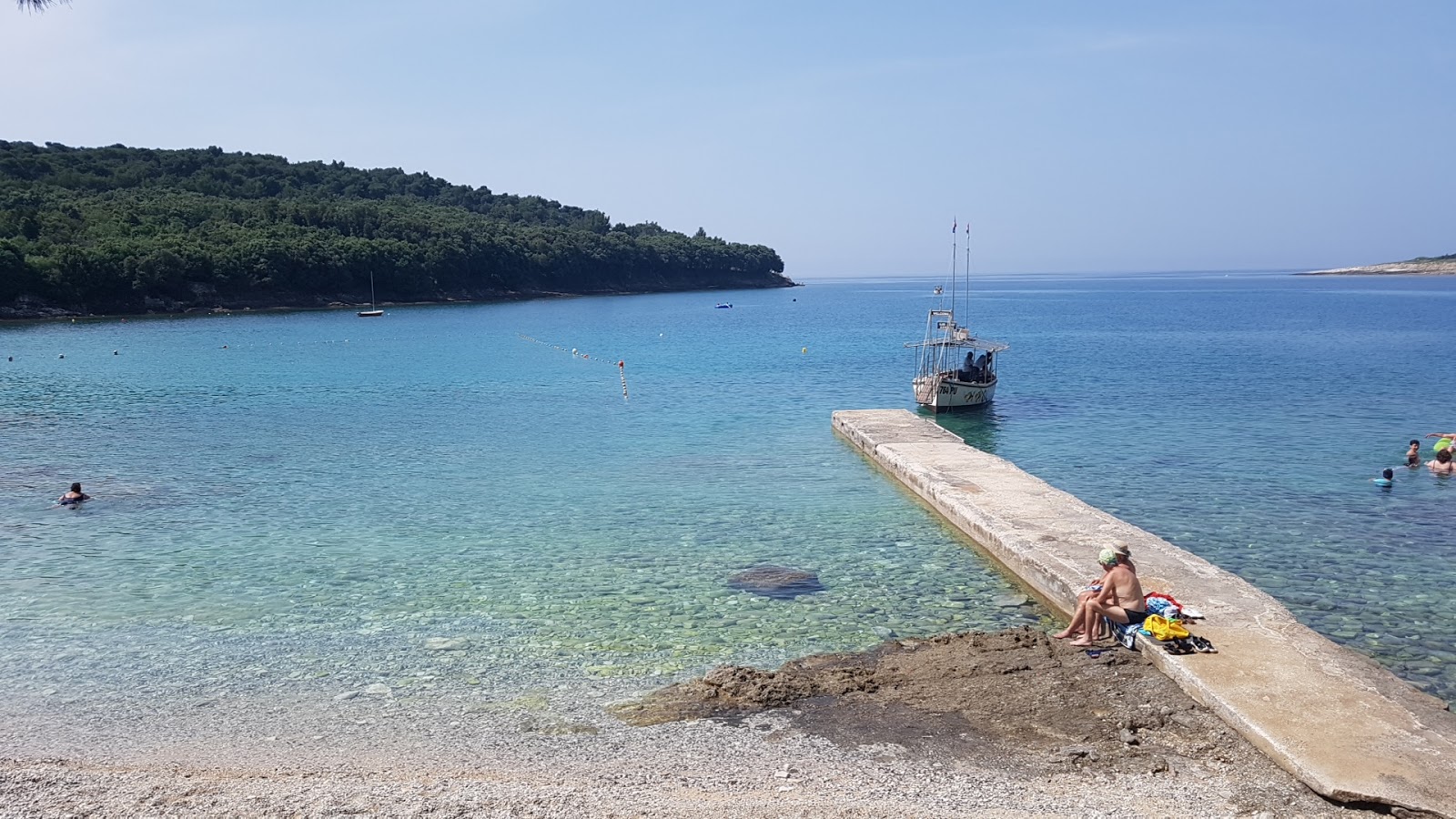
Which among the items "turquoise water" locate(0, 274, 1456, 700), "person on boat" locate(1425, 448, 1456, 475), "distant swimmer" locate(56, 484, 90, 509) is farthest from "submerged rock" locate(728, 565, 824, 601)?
"person on boat" locate(1425, 448, 1456, 475)

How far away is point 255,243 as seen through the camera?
9525 centimetres

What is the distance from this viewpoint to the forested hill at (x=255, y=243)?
8256 cm

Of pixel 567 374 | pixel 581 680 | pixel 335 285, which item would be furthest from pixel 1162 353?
pixel 335 285

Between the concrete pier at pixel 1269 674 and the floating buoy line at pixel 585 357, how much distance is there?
23316 millimetres

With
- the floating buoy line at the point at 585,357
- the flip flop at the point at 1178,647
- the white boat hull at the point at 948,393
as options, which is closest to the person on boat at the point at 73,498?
the flip flop at the point at 1178,647

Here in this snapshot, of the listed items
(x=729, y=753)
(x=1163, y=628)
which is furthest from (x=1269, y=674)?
(x=729, y=753)

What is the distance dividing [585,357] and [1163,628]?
45.0 meters

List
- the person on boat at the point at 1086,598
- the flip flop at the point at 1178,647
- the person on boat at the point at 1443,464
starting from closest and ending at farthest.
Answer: the flip flop at the point at 1178,647
the person on boat at the point at 1086,598
the person on boat at the point at 1443,464

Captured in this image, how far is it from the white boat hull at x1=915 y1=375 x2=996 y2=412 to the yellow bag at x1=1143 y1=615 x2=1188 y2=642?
793 inches

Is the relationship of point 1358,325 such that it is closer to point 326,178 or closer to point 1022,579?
point 1022,579

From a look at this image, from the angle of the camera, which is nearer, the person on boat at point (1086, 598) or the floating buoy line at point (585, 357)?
the person on boat at point (1086, 598)

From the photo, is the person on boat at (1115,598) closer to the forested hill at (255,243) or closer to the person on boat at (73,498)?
the person on boat at (73,498)

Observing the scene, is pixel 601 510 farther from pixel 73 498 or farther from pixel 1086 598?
pixel 1086 598

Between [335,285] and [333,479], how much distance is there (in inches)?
3469
